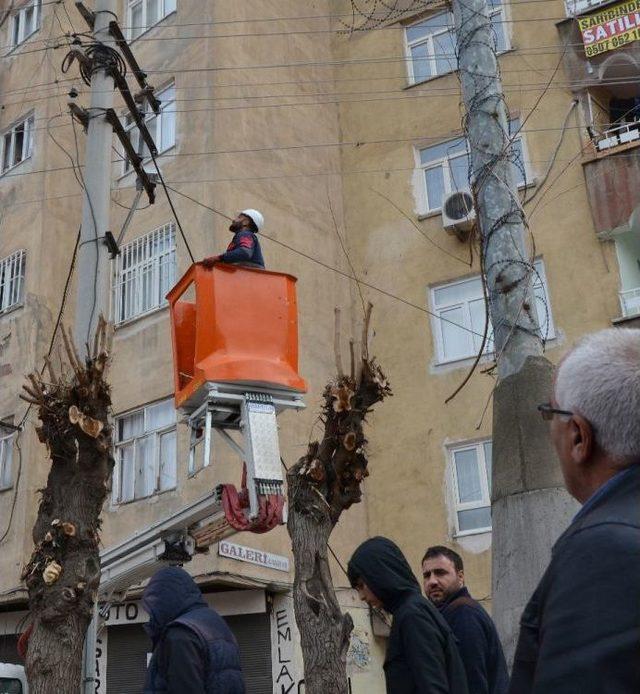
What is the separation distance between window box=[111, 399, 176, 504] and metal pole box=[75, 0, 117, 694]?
6896mm

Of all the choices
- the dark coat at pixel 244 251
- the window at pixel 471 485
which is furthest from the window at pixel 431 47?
the dark coat at pixel 244 251

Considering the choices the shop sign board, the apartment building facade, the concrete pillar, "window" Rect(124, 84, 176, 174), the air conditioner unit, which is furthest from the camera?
"window" Rect(124, 84, 176, 174)

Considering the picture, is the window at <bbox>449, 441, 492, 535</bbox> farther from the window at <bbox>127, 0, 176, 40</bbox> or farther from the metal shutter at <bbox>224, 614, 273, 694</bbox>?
the window at <bbox>127, 0, 176, 40</bbox>

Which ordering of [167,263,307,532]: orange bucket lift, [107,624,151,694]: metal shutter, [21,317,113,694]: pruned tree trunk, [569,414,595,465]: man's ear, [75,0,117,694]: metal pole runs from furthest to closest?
1. [107,624,151,694]: metal shutter
2. [75,0,117,694]: metal pole
3. [167,263,307,532]: orange bucket lift
4. [21,317,113,694]: pruned tree trunk
5. [569,414,595,465]: man's ear

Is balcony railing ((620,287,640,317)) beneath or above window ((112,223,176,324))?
beneath

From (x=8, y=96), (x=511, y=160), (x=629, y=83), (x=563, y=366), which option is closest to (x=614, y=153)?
(x=629, y=83)

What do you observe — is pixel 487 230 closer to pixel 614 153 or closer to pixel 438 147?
pixel 614 153

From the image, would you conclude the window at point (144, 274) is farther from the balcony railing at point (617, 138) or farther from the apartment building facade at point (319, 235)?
the balcony railing at point (617, 138)

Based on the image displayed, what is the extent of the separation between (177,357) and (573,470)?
22.8 ft

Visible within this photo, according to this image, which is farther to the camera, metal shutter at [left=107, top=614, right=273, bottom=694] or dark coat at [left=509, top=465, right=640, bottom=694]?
metal shutter at [left=107, top=614, right=273, bottom=694]

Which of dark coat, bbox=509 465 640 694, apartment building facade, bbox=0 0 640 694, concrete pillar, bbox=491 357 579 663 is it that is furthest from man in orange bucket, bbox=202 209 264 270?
dark coat, bbox=509 465 640 694

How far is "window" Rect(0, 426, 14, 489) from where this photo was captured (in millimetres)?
17141

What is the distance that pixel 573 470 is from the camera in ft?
6.83

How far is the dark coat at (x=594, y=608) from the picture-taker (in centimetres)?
163
